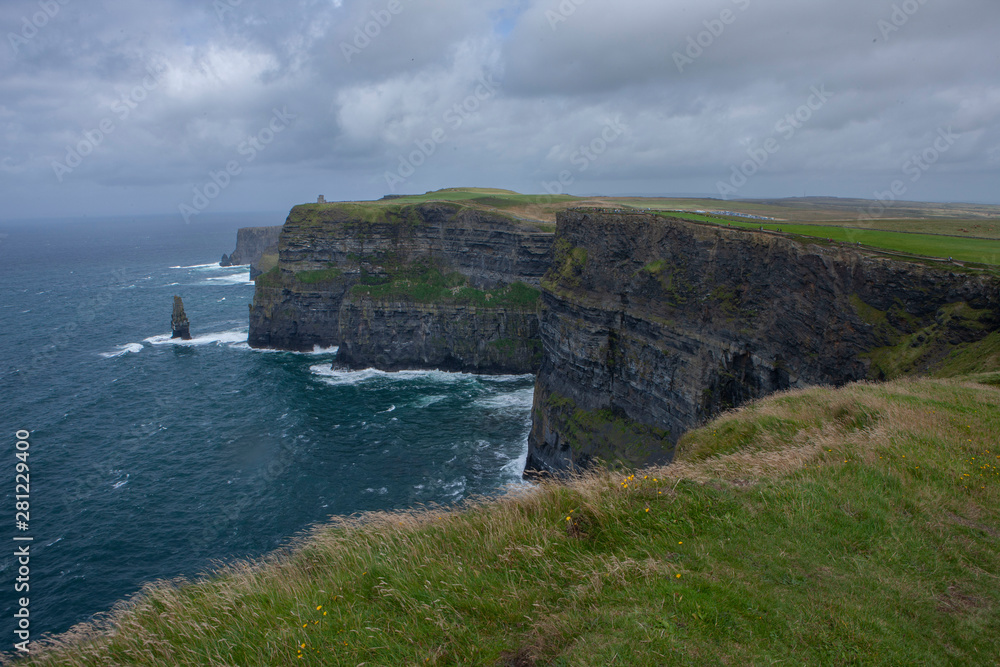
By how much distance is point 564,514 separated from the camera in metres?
9.00

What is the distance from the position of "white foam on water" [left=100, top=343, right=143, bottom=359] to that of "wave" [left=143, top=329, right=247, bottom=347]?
2.16 m

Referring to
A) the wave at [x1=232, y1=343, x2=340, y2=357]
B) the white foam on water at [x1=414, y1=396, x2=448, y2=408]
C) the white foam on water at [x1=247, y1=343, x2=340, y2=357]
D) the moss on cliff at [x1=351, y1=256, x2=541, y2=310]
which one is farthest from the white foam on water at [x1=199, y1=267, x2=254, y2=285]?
the white foam on water at [x1=414, y1=396, x2=448, y2=408]

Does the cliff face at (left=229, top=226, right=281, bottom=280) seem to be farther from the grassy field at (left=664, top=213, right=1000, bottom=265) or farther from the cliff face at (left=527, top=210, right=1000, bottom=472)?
the grassy field at (left=664, top=213, right=1000, bottom=265)

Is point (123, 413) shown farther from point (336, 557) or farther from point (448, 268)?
point (336, 557)

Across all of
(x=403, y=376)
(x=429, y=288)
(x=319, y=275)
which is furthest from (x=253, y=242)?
(x=403, y=376)

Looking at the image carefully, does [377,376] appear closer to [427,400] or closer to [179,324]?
[427,400]

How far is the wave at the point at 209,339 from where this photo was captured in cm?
7638

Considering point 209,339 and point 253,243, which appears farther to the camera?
point 253,243

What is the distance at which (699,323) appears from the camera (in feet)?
108

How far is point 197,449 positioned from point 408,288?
112ft

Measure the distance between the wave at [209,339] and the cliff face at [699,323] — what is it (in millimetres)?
54261

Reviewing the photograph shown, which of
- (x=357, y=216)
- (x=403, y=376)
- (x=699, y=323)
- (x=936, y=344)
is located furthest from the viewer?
(x=357, y=216)

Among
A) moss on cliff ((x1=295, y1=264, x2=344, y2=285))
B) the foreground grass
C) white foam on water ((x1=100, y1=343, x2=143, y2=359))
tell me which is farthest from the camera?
moss on cliff ((x1=295, y1=264, x2=344, y2=285))

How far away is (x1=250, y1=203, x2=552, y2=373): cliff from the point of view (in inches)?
2650
